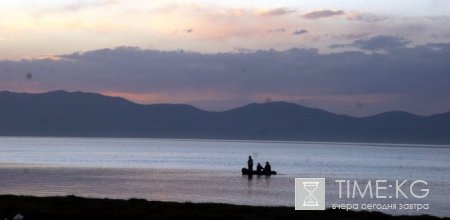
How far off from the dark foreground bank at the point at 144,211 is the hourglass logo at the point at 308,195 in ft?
3.15

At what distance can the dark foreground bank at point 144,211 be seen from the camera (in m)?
23.9

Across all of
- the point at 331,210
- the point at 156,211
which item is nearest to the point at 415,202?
the point at 331,210

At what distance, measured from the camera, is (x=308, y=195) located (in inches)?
1121

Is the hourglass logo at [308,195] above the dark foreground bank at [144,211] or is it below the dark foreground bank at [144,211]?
above

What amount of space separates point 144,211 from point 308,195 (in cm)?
683

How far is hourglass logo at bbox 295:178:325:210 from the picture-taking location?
2697cm

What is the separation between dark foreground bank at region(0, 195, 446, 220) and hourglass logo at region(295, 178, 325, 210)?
96cm

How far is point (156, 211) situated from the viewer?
25047 mm

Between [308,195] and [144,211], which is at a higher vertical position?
[308,195]

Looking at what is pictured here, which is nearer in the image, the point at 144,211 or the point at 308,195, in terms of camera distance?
the point at 144,211

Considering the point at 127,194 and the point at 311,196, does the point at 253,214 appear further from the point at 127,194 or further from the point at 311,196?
the point at 127,194

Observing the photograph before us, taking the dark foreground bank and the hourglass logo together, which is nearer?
the dark foreground bank

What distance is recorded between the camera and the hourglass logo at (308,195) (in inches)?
1062

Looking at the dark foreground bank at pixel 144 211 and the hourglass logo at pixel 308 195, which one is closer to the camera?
the dark foreground bank at pixel 144 211
